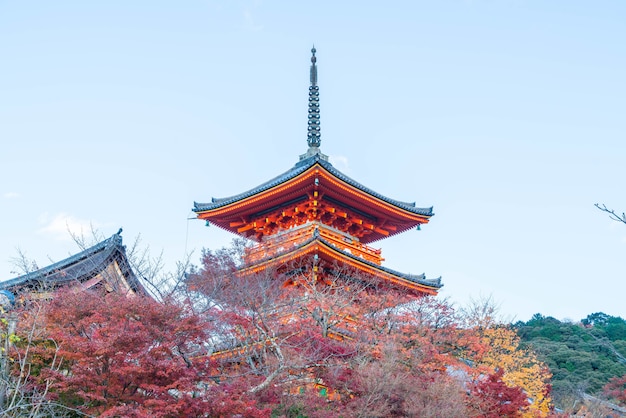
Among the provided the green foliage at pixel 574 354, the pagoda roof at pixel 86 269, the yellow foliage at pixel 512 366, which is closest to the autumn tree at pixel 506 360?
the yellow foliage at pixel 512 366

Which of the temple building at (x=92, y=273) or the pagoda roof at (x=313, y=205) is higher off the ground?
the pagoda roof at (x=313, y=205)

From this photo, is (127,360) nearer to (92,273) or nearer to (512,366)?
(92,273)

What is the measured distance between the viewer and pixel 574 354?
120 feet

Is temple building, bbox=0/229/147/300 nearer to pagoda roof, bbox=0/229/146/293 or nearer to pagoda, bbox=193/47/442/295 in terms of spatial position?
pagoda roof, bbox=0/229/146/293

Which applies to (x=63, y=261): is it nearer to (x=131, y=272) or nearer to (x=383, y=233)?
(x=131, y=272)

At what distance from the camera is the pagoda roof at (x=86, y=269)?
48.8 feet

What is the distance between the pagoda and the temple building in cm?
359

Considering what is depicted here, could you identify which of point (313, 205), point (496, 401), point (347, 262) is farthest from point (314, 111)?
point (496, 401)

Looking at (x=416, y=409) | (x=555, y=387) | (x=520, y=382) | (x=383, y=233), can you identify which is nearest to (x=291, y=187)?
(x=383, y=233)

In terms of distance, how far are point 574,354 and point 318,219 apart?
22546mm

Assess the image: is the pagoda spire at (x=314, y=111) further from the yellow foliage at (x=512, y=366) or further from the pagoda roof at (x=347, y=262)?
the yellow foliage at (x=512, y=366)

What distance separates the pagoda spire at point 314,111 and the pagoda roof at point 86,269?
9.42 metres

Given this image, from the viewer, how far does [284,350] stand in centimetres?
1484

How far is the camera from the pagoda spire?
931 inches
